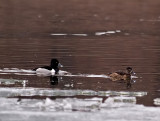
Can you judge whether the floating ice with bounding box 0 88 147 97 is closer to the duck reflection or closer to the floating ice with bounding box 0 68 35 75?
the duck reflection

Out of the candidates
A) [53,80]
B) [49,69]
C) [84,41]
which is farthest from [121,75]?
[84,41]

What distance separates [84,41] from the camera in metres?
29.1

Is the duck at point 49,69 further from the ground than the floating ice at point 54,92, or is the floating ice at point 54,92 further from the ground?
the duck at point 49,69

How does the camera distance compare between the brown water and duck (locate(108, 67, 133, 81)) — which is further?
duck (locate(108, 67, 133, 81))

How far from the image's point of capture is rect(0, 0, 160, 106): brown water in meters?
19.2

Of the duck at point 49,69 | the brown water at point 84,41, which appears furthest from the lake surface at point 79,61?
the duck at point 49,69

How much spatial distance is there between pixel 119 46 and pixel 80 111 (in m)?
12.9

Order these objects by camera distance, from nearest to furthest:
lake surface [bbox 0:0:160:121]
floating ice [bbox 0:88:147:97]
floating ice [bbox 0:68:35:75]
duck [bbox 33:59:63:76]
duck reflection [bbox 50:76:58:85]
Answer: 1. lake surface [bbox 0:0:160:121]
2. floating ice [bbox 0:88:147:97]
3. duck reflection [bbox 50:76:58:85]
4. floating ice [bbox 0:68:35:75]
5. duck [bbox 33:59:63:76]

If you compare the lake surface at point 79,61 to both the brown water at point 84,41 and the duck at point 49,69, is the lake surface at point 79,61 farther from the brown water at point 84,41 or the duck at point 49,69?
the duck at point 49,69

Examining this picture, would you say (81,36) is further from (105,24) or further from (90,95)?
(90,95)

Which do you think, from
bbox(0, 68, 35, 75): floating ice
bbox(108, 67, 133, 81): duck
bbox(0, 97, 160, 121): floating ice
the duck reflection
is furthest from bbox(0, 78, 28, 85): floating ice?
bbox(108, 67, 133, 81): duck

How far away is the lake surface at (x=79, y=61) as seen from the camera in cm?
1498

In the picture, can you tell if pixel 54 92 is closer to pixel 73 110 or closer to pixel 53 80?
pixel 73 110

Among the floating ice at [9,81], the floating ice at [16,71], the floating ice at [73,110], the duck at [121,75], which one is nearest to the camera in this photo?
the floating ice at [73,110]
